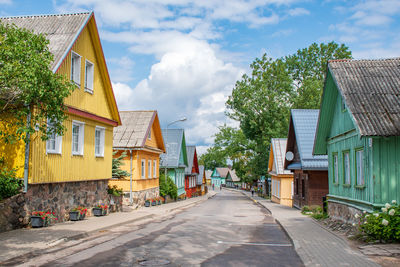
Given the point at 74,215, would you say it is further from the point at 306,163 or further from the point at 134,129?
the point at 306,163

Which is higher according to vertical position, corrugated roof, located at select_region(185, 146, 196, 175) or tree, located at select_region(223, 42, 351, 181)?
tree, located at select_region(223, 42, 351, 181)

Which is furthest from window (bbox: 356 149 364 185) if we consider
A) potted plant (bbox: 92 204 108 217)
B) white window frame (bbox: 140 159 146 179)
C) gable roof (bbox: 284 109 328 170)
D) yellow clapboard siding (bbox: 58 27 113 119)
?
white window frame (bbox: 140 159 146 179)

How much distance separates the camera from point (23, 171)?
13.4m

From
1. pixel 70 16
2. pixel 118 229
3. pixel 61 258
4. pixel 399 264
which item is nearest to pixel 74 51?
pixel 70 16

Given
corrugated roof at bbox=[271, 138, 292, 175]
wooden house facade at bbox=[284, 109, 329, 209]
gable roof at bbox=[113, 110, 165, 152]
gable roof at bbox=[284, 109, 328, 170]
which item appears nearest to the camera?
gable roof at bbox=[284, 109, 328, 170]

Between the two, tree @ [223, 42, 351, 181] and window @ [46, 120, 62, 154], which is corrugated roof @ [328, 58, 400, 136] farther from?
tree @ [223, 42, 351, 181]

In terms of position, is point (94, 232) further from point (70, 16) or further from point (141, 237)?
point (70, 16)

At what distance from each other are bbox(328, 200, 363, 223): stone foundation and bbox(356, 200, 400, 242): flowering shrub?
2.32m

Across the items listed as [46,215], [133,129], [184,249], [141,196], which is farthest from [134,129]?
[184,249]

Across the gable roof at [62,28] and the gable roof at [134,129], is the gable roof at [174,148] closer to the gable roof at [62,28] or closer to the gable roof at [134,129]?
the gable roof at [134,129]

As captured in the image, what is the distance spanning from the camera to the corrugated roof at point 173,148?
39594 millimetres

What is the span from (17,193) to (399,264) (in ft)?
36.7

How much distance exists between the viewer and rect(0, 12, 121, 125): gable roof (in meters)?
15.1

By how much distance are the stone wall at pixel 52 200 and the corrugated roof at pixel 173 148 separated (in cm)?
1931
